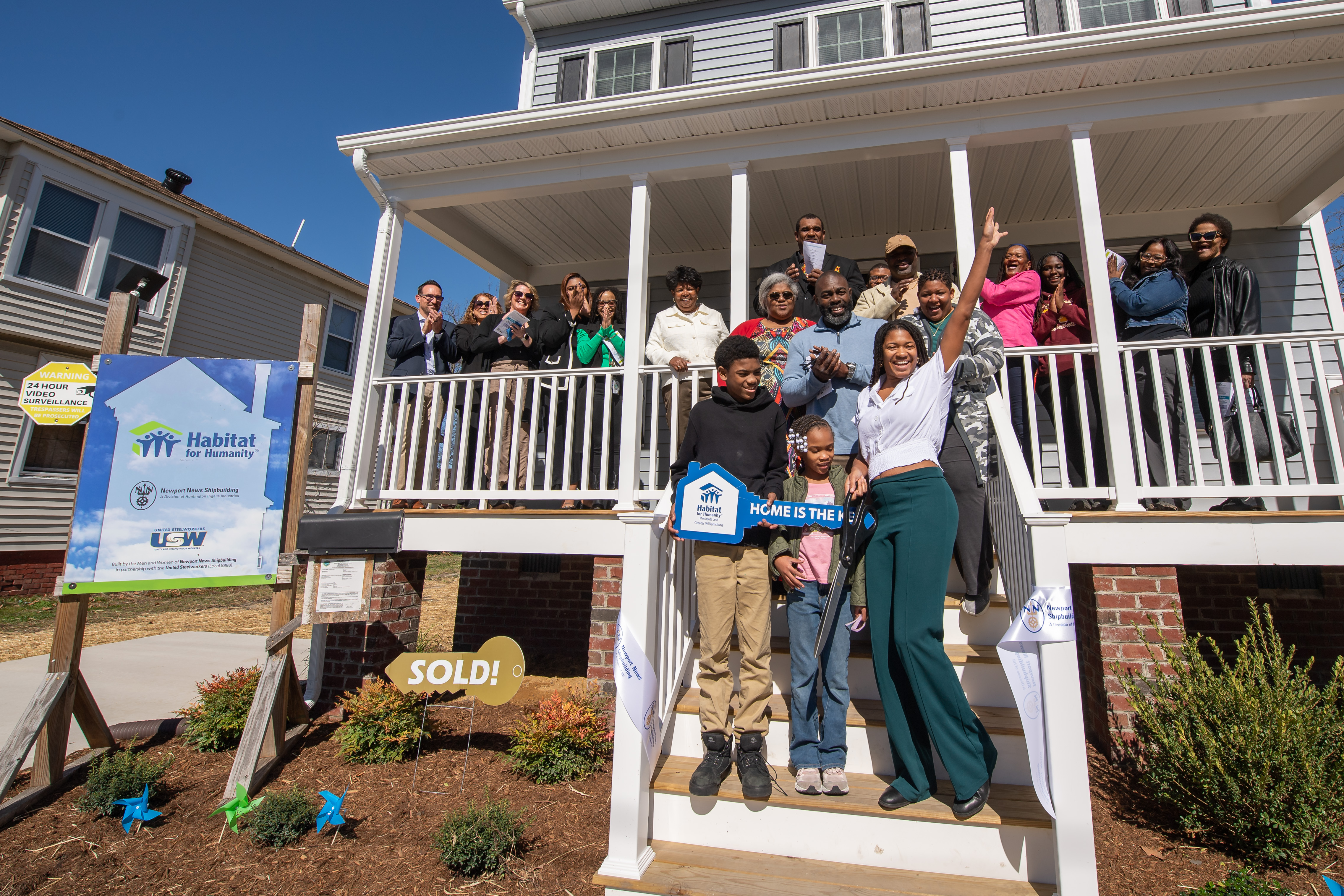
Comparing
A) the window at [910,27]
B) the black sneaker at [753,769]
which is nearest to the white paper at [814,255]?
the black sneaker at [753,769]

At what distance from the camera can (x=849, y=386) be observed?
10.7 ft

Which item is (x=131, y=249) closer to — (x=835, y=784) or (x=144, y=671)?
(x=144, y=671)

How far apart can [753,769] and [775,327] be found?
7.55ft

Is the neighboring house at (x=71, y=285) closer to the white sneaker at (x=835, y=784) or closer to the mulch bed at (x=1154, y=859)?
the white sneaker at (x=835, y=784)

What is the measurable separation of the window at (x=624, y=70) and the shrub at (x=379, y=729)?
718 centimetres

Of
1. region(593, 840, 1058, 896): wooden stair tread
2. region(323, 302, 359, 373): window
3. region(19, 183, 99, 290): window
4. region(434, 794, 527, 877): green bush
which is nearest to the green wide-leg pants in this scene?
region(593, 840, 1058, 896): wooden stair tread

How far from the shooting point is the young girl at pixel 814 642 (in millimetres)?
2553

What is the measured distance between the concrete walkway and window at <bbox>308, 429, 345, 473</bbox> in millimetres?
6448

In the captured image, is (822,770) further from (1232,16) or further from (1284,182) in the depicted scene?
(1284,182)

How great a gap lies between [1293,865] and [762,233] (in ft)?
19.8

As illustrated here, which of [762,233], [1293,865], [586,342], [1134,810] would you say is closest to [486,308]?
[586,342]

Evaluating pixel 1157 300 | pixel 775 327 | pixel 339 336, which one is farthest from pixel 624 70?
pixel 339 336

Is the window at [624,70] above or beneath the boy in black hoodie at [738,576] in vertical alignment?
above

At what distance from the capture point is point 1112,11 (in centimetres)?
682
